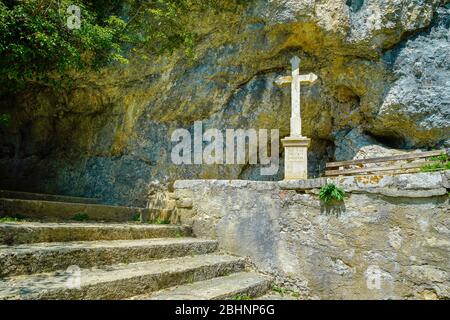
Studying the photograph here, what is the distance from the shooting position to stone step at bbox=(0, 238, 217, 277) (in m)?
2.29

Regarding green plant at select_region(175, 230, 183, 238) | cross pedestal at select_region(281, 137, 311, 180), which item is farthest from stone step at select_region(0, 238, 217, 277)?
cross pedestal at select_region(281, 137, 311, 180)

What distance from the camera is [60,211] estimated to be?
13.8ft

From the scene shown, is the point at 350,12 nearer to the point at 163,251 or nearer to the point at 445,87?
the point at 445,87

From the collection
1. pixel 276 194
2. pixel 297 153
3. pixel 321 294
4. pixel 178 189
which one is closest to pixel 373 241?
pixel 321 294

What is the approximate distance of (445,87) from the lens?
23.4ft

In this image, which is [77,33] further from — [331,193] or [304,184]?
[331,193]

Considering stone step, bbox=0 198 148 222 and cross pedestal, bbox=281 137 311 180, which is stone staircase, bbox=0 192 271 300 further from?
cross pedestal, bbox=281 137 311 180

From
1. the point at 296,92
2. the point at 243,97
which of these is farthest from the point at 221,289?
the point at 243,97

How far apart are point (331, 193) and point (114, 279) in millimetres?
2461

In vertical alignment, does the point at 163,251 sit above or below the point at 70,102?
below

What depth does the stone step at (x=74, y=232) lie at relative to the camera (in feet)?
8.69

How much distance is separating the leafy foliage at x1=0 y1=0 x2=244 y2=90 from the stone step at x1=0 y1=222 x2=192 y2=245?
9.46ft

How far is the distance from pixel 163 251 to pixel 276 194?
1537 millimetres

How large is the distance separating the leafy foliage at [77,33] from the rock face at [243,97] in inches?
21.8
